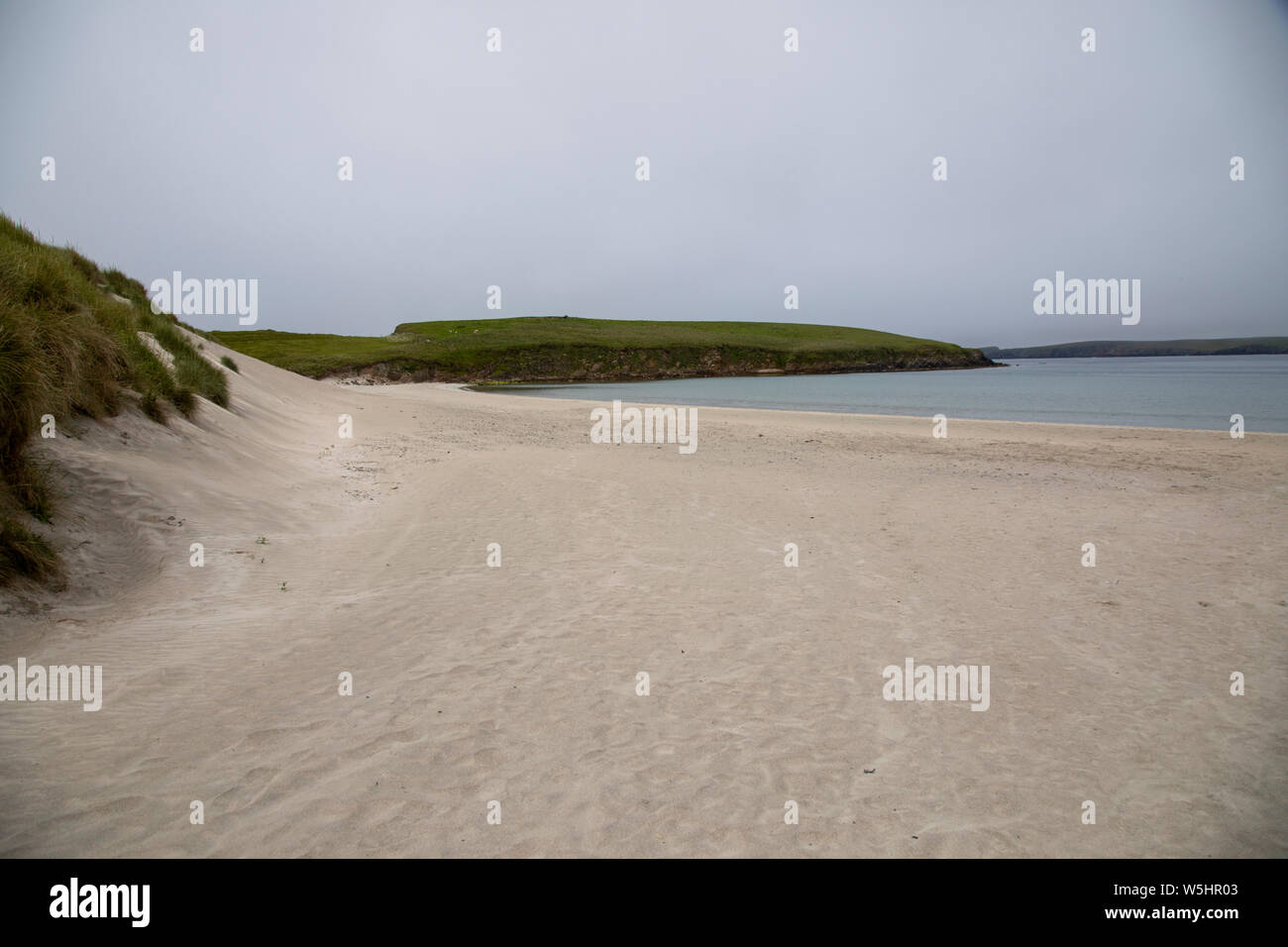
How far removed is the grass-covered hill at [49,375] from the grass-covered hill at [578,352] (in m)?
55.4

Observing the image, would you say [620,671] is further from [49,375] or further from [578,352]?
[578,352]

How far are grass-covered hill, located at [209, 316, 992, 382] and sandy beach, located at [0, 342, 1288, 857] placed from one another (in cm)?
A: 6130

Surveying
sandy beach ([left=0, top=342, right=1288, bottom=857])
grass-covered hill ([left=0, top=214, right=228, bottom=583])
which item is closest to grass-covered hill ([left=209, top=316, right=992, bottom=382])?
grass-covered hill ([left=0, top=214, right=228, bottom=583])

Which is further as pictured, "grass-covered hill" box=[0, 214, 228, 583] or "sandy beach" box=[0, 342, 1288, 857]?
"grass-covered hill" box=[0, 214, 228, 583]

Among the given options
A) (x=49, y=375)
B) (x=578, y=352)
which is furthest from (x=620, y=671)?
(x=578, y=352)

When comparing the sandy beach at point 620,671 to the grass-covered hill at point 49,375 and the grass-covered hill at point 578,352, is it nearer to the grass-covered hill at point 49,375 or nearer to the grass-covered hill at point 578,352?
the grass-covered hill at point 49,375

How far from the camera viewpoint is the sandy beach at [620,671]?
3.50 m

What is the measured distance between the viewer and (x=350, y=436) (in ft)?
60.2

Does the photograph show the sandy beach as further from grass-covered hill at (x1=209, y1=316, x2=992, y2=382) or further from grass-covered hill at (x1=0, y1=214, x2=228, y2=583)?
grass-covered hill at (x1=209, y1=316, x2=992, y2=382)

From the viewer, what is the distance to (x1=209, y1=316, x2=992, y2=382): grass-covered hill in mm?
72812

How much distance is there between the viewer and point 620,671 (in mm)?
5355

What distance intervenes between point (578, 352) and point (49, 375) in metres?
87.0
